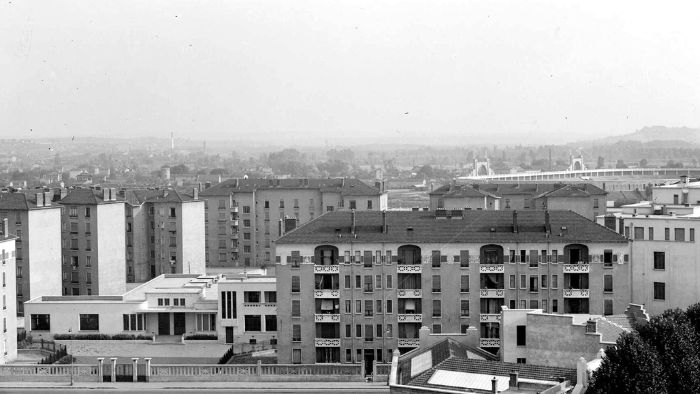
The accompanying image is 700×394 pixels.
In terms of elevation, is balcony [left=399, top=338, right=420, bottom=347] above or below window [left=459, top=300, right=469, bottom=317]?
below

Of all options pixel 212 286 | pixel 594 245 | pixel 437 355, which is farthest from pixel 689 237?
pixel 212 286

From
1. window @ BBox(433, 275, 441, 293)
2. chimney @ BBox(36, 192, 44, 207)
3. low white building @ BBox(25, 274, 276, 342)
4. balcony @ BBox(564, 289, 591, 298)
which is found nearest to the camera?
balcony @ BBox(564, 289, 591, 298)

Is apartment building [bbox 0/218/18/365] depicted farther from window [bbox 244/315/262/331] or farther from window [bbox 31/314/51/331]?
window [bbox 244/315/262/331]

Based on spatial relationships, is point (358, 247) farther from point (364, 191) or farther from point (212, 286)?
point (364, 191)

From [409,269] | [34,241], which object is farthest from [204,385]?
[34,241]

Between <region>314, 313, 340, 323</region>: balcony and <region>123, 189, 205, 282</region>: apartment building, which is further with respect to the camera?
<region>123, 189, 205, 282</region>: apartment building

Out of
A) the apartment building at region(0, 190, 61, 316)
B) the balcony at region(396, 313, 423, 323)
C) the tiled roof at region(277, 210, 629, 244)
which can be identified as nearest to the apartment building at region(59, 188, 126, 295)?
the apartment building at region(0, 190, 61, 316)

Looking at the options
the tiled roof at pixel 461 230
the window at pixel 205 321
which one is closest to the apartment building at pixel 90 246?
the window at pixel 205 321
